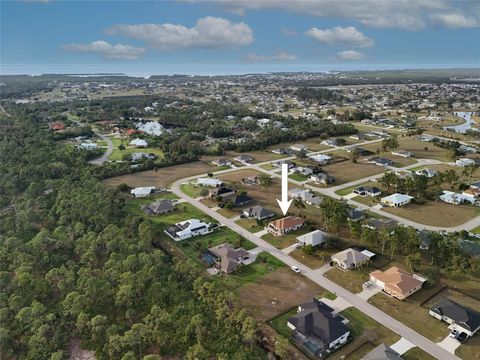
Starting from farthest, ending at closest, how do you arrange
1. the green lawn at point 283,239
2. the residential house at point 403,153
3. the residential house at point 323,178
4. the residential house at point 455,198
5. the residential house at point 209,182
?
the residential house at point 403,153
the residential house at point 323,178
the residential house at point 209,182
the residential house at point 455,198
the green lawn at point 283,239

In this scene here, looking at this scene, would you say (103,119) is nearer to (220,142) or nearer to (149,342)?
(220,142)

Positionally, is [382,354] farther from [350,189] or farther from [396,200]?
[350,189]

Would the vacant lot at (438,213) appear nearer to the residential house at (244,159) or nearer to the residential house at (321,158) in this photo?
the residential house at (321,158)

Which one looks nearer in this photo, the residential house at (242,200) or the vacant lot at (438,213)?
the vacant lot at (438,213)

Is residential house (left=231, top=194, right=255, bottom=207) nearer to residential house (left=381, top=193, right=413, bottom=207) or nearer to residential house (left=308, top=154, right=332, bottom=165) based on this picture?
residential house (left=381, top=193, right=413, bottom=207)

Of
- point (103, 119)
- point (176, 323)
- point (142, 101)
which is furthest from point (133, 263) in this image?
point (142, 101)

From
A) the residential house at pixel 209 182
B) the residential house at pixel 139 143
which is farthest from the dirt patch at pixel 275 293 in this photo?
the residential house at pixel 139 143

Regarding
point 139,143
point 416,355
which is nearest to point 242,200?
point 416,355
